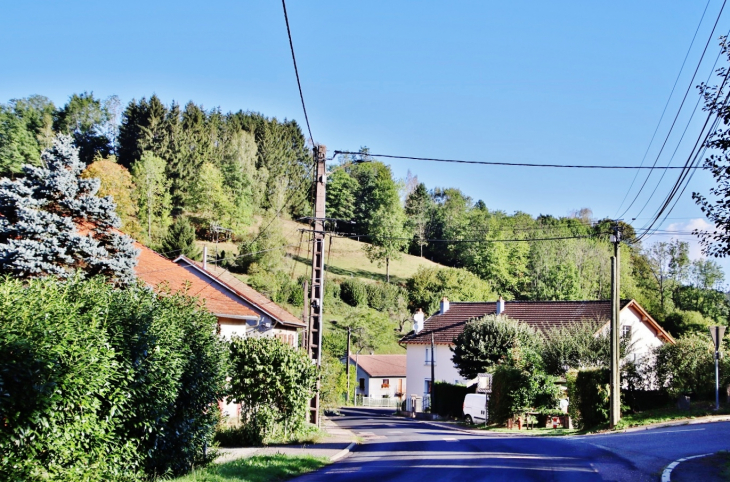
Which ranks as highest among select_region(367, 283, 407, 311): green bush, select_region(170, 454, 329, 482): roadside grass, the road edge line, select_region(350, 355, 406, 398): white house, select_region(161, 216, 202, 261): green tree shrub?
select_region(161, 216, 202, 261): green tree shrub

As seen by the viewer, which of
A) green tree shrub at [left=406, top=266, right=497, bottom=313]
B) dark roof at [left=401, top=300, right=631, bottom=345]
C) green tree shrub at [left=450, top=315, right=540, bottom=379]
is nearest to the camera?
green tree shrub at [left=450, top=315, right=540, bottom=379]

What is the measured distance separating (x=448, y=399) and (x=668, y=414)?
22.1 metres

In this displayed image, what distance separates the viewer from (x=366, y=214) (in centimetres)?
11831

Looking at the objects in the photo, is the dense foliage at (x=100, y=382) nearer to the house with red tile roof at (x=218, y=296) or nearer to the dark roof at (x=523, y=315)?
the house with red tile roof at (x=218, y=296)

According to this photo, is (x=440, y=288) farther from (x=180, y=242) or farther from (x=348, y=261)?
(x=180, y=242)

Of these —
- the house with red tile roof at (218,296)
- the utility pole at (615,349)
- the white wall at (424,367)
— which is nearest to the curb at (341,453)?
the house with red tile roof at (218,296)

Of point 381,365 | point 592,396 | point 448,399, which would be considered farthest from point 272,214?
point 592,396

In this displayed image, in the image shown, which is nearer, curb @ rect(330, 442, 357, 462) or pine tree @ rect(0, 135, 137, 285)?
pine tree @ rect(0, 135, 137, 285)

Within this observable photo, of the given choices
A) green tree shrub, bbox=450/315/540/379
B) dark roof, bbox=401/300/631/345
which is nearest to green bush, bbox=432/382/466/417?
green tree shrub, bbox=450/315/540/379

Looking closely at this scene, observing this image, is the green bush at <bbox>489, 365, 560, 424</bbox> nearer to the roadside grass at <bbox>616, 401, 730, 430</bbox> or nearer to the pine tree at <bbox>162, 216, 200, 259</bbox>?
the roadside grass at <bbox>616, 401, 730, 430</bbox>

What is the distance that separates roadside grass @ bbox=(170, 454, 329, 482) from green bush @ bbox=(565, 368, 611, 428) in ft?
48.7

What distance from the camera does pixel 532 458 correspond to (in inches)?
651

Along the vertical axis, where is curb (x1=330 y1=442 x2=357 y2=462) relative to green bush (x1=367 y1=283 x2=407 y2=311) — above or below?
below

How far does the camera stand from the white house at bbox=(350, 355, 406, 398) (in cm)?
7550
